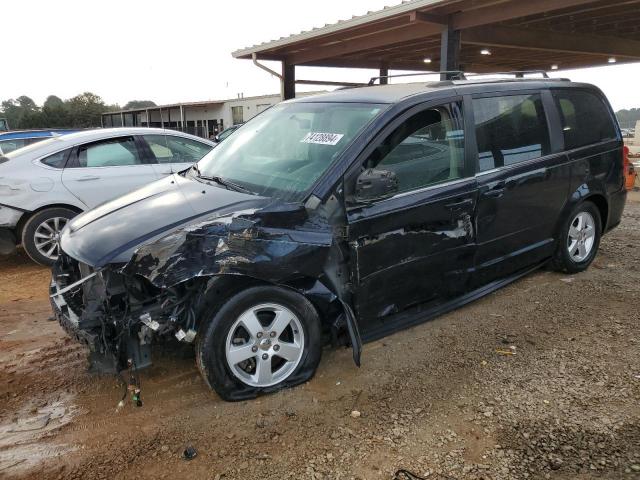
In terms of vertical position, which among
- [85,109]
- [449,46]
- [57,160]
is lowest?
[57,160]

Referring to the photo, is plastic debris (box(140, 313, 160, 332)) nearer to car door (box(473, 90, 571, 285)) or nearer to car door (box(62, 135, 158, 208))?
car door (box(473, 90, 571, 285))

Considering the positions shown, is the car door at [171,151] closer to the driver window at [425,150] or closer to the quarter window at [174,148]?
the quarter window at [174,148]

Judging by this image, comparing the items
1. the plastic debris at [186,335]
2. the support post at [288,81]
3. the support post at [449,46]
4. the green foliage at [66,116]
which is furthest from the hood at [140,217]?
the green foliage at [66,116]

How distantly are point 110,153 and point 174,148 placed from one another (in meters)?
0.80

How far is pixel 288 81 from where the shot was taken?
45.1 ft

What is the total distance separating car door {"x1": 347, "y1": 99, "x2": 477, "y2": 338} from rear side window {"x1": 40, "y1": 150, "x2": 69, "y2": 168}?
4460mm

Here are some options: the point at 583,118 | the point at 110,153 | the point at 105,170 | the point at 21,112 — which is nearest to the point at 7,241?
the point at 105,170

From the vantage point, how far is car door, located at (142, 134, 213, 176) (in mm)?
6492

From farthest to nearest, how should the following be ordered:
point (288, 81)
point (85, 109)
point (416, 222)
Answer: point (85, 109) < point (288, 81) < point (416, 222)

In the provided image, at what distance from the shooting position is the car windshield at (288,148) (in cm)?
321

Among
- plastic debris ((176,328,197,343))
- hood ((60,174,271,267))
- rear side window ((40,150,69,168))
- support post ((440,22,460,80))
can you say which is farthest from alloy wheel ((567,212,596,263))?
rear side window ((40,150,69,168))

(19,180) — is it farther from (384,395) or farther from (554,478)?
(554,478)

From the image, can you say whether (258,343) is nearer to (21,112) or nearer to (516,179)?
(516,179)

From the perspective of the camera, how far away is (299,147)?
11.5 feet
